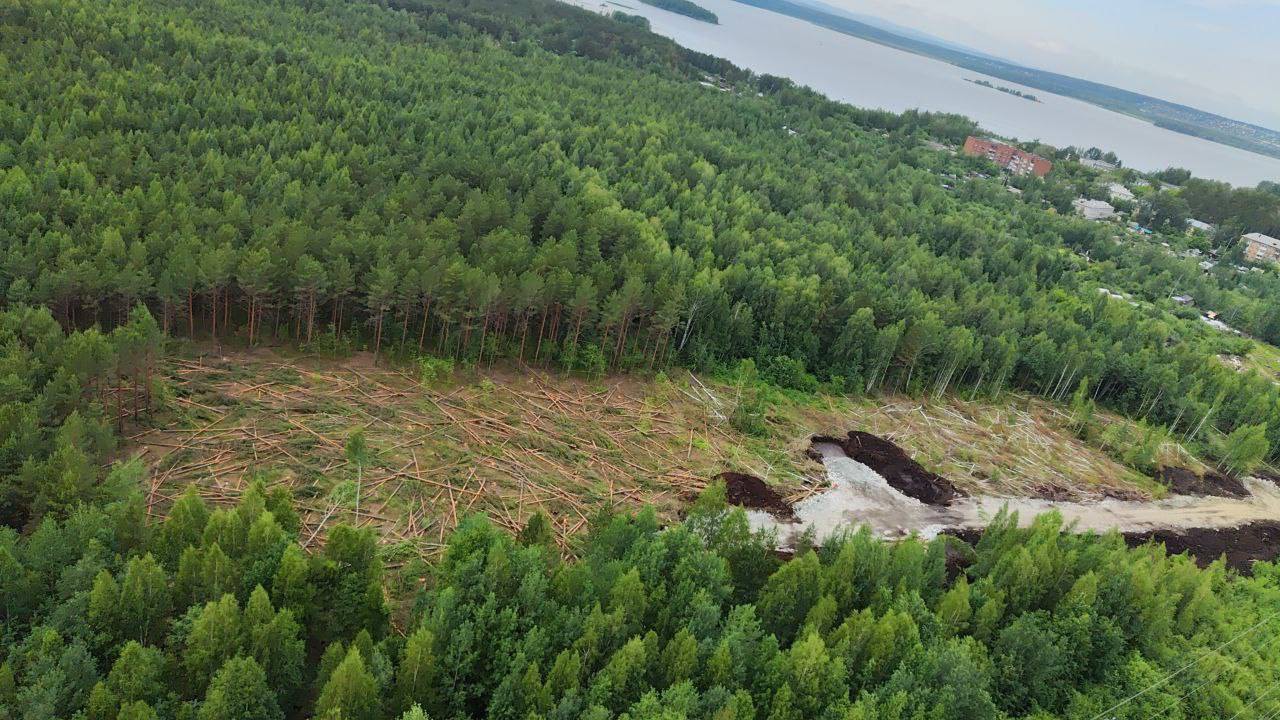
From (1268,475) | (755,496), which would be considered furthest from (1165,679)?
(1268,475)

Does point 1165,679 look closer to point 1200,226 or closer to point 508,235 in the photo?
point 508,235

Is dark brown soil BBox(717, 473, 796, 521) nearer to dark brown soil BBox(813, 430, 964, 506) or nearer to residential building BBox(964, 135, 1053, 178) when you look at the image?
dark brown soil BBox(813, 430, 964, 506)

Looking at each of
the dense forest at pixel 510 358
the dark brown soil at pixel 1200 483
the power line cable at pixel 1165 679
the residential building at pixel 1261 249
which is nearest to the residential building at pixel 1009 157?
the residential building at pixel 1261 249

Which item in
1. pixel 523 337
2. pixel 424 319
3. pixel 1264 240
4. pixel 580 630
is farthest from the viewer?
pixel 1264 240

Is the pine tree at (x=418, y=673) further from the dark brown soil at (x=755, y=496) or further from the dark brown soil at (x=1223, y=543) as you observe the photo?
the dark brown soil at (x=1223, y=543)

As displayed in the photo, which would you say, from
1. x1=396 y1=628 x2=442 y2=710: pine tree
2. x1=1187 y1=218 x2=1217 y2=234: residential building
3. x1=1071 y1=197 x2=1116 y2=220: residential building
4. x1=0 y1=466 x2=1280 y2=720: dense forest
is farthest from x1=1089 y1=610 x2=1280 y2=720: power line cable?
x1=1187 y1=218 x2=1217 y2=234: residential building

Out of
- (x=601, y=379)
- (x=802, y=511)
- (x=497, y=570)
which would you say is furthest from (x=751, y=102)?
(x=497, y=570)

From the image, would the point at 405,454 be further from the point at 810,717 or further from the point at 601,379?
the point at 810,717
